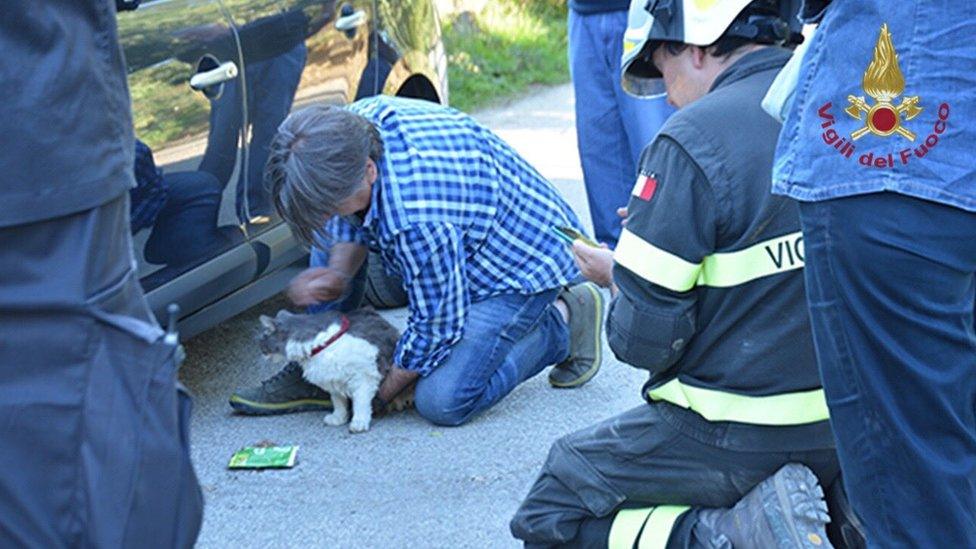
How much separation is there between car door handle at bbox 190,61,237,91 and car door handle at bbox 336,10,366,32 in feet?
2.31

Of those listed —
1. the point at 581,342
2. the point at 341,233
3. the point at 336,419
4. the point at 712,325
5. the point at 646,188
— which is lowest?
→ the point at 336,419

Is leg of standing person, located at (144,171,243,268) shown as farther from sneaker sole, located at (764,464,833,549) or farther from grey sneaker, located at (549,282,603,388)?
sneaker sole, located at (764,464,833,549)

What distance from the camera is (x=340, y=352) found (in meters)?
4.34

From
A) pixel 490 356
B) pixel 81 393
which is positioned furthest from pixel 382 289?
pixel 81 393

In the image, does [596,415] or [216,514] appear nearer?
[216,514]

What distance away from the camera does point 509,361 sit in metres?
4.46

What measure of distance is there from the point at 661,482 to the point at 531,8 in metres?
10.3

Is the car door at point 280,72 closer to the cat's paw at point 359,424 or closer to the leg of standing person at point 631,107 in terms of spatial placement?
the cat's paw at point 359,424

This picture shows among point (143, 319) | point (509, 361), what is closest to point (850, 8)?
point (143, 319)

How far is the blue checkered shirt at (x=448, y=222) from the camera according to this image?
4105 mm

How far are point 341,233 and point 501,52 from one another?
22.8ft

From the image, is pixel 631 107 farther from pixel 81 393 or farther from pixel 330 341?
pixel 81 393

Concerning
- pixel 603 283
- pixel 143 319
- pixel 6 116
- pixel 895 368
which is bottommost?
pixel 603 283

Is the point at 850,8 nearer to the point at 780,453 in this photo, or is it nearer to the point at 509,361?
the point at 780,453
